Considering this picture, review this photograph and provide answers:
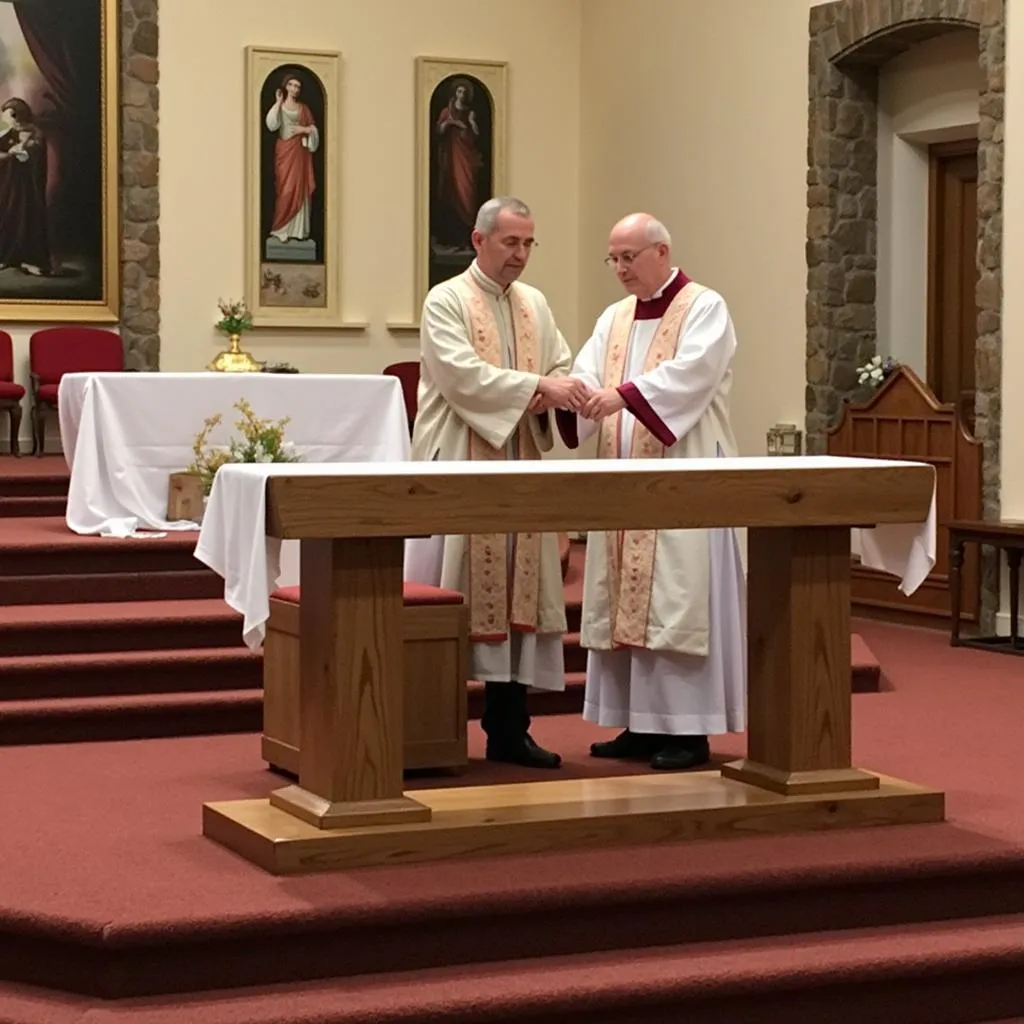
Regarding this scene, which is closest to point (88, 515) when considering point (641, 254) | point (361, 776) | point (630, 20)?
point (641, 254)

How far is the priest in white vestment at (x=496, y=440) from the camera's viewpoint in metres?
5.57

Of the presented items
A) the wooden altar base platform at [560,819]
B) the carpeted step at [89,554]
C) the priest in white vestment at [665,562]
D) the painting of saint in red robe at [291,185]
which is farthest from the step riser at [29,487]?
the wooden altar base platform at [560,819]

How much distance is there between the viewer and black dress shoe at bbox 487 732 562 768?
18.6 feet

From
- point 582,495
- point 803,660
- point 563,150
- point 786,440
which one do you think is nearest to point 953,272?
point 786,440

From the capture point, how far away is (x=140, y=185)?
11992mm

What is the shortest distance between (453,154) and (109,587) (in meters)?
5.77

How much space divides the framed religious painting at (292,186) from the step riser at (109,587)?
4733mm

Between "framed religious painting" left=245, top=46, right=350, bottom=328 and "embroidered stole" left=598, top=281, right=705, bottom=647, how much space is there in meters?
6.69

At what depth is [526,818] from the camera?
464cm

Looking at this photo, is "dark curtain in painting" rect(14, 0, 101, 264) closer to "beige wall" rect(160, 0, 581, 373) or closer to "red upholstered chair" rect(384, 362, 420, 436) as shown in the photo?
"beige wall" rect(160, 0, 581, 373)

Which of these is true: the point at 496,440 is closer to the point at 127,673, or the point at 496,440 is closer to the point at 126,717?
the point at 126,717

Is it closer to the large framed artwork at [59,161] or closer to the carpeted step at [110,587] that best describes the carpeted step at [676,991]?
the carpeted step at [110,587]

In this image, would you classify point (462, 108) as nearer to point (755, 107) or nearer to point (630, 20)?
point (630, 20)

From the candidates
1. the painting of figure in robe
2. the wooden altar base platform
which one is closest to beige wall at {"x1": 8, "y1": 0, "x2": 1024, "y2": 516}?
the painting of figure in robe
